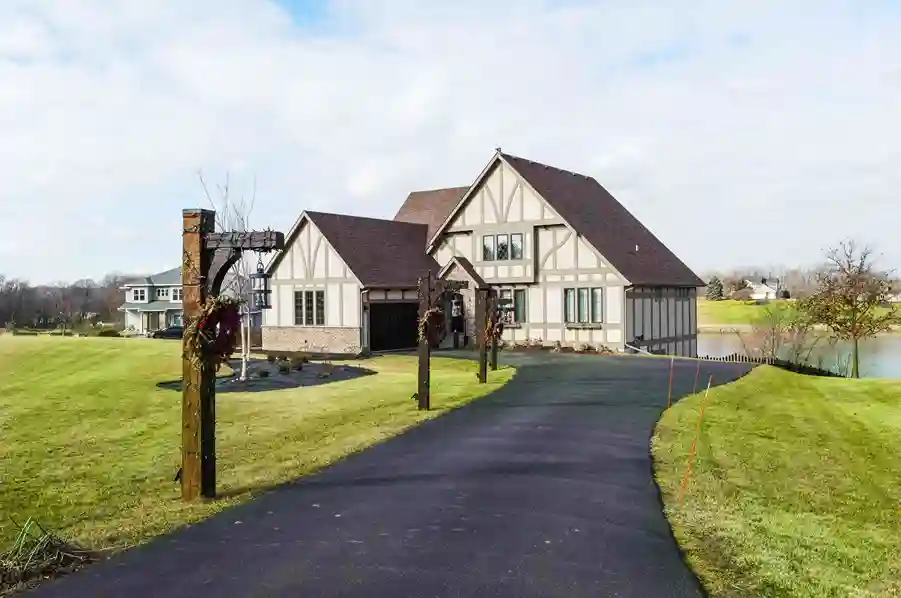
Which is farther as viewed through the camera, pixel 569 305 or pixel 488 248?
pixel 488 248

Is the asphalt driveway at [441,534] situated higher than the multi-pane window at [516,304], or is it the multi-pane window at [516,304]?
the multi-pane window at [516,304]

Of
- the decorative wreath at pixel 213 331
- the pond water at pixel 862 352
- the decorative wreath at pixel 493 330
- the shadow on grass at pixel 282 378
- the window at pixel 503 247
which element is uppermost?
the window at pixel 503 247

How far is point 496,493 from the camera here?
916 cm

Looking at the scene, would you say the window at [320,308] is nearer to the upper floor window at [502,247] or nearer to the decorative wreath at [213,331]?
the upper floor window at [502,247]

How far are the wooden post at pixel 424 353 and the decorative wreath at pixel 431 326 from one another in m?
0.05

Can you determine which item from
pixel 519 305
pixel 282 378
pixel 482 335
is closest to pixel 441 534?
pixel 482 335

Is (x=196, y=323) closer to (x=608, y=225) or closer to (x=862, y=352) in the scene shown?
(x=608, y=225)

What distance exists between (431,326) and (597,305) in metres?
17.7

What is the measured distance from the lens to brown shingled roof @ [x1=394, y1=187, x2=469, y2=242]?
42594mm

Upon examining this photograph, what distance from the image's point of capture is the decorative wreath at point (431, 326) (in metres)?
16.5

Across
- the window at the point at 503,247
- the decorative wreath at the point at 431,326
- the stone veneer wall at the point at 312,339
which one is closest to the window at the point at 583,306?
the window at the point at 503,247

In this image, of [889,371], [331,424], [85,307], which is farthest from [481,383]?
[85,307]

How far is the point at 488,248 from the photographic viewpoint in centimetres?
3600

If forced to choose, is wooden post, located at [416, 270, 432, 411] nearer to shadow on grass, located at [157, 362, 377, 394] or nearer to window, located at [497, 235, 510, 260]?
shadow on grass, located at [157, 362, 377, 394]
